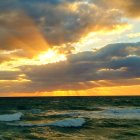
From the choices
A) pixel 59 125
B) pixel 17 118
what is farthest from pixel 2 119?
pixel 59 125

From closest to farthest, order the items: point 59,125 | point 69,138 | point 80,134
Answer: point 69,138 < point 80,134 < point 59,125

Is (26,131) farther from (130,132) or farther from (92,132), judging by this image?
(130,132)

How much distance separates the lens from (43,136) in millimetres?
26312

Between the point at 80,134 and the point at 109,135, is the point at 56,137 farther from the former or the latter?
the point at 109,135

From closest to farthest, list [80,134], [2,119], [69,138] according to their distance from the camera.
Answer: [69,138]
[80,134]
[2,119]

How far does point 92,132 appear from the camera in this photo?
29234mm

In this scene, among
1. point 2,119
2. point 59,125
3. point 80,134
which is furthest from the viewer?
point 2,119

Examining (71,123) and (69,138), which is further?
(71,123)

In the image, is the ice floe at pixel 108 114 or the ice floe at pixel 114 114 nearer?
the ice floe at pixel 114 114

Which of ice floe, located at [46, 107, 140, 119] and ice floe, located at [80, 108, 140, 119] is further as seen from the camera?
ice floe, located at [46, 107, 140, 119]

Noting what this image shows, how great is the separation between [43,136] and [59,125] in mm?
8368

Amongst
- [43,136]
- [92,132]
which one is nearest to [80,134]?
[92,132]

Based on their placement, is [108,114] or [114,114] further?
[108,114]

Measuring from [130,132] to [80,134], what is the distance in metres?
4.81
